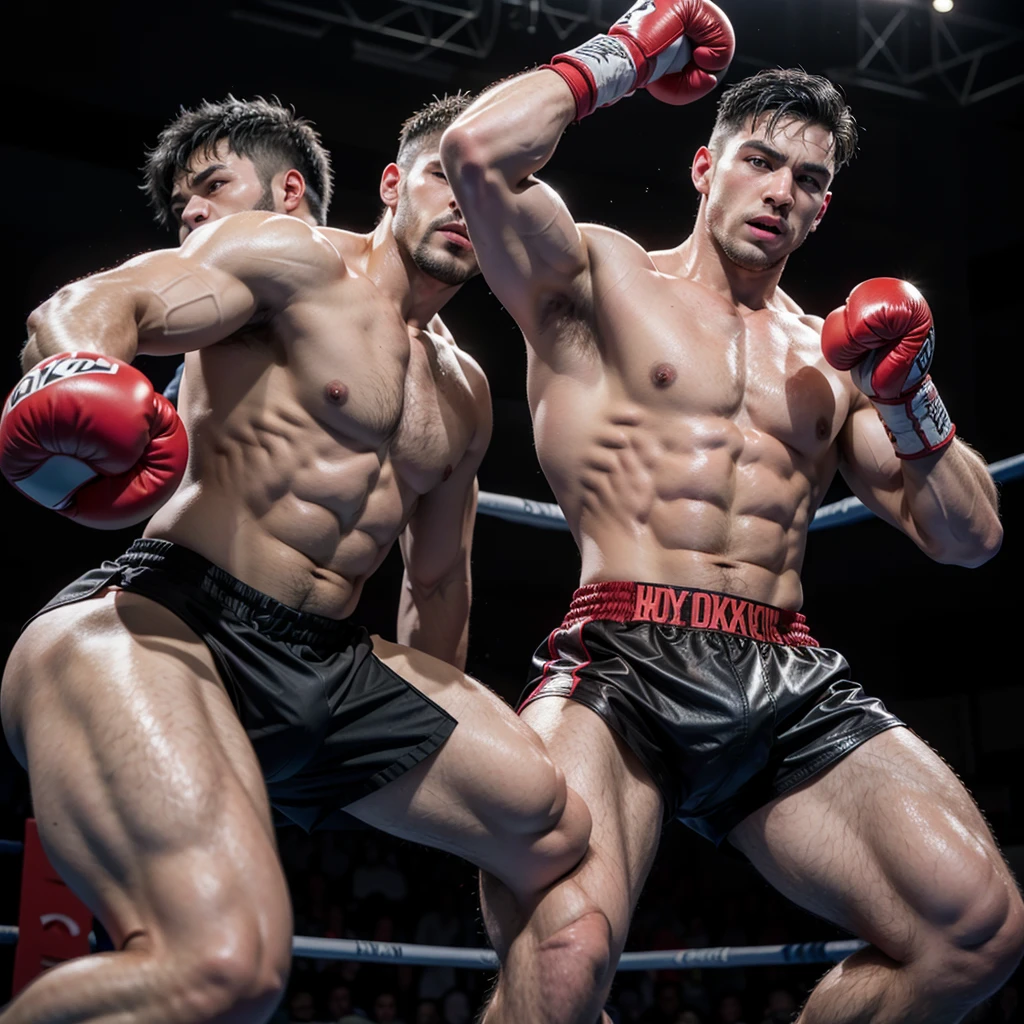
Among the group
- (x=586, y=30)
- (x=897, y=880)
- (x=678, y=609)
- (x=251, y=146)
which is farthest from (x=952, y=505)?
(x=586, y=30)

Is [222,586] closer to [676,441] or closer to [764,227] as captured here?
[676,441]

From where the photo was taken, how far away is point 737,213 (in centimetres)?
246

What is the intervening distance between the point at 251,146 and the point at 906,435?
1.54 meters

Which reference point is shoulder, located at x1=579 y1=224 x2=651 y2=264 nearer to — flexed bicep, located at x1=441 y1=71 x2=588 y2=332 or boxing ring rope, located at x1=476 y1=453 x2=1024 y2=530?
flexed bicep, located at x1=441 y1=71 x2=588 y2=332

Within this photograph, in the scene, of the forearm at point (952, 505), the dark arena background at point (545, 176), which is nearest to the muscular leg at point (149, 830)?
the forearm at point (952, 505)

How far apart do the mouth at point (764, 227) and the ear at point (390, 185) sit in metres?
0.67

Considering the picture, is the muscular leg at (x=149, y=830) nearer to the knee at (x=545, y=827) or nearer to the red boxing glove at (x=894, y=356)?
the knee at (x=545, y=827)

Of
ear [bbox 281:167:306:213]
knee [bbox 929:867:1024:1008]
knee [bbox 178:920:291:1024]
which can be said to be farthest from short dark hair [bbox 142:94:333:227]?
knee [bbox 929:867:1024:1008]

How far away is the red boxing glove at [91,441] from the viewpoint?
1.52 m

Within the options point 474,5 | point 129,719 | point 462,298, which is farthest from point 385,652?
point 462,298

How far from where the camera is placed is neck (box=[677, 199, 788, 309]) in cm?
249

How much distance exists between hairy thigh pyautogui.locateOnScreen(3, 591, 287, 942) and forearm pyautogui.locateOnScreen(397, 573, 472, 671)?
0.60 m

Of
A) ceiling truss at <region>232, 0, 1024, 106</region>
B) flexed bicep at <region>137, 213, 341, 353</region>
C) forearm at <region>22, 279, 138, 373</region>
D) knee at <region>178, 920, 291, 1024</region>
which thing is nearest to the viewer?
knee at <region>178, 920, 291, 1024</region>

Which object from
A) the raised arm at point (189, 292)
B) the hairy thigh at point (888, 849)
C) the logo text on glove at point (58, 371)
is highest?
the raised arm at point (189, 292)
